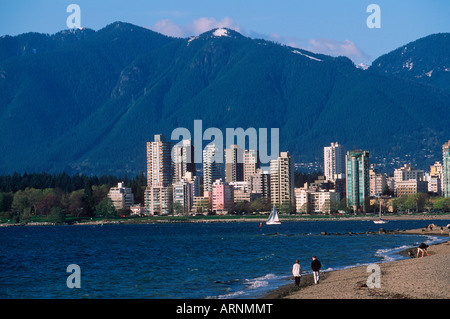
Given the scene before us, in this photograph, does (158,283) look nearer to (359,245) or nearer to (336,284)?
(336,284)

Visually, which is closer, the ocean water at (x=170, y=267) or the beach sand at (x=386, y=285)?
the beach sand at (x=386, y=285)

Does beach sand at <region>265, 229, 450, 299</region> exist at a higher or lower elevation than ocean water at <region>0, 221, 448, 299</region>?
higher

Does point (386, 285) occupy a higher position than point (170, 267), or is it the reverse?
point (386, 285)

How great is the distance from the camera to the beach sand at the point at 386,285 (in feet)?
149

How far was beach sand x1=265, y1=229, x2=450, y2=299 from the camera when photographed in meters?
45.3

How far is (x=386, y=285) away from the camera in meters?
49.9

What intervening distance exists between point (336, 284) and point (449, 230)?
282 feet

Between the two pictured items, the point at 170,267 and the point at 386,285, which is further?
the point at 170,267

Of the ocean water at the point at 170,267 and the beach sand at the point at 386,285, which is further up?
the beach sand at the point at 386,285

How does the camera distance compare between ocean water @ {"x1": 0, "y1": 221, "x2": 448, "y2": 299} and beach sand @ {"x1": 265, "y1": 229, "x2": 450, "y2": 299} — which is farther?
ocean water @ {"x1": 0, "y1": 221, "x2": 448, "y2": 299}
